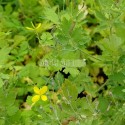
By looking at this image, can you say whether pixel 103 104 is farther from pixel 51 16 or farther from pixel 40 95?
pixel 51 16

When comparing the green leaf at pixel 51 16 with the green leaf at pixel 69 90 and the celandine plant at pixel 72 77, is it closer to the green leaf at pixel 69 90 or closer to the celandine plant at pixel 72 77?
the celandine plant at pixel 72 77

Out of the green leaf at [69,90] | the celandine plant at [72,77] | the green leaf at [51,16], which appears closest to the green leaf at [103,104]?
the celandine plant at [72,77]

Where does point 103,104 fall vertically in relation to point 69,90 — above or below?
below

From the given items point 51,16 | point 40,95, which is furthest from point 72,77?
point 51,16

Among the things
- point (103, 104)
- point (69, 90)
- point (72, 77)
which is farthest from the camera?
point (72, 77)

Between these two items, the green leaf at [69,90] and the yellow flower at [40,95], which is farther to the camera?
the yellow flower at [40,95]

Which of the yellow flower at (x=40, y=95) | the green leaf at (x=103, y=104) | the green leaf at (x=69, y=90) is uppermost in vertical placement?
the green leaf at (x=69, y=90)

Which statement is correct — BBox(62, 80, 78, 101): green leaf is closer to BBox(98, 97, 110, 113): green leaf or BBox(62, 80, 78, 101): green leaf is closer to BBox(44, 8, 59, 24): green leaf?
BBox(98, 97, 110, 113): green leaf

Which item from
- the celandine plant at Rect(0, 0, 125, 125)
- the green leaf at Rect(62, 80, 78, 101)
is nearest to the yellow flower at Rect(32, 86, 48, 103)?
the celandine plant at Rect(0, 0, 125, 125)

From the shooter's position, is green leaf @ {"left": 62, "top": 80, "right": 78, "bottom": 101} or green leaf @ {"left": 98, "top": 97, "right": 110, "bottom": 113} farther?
green leaf @ {"left": 98, "top": 97, "right": 110, "bottom": 113}

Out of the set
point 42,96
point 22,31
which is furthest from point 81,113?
point 22,31

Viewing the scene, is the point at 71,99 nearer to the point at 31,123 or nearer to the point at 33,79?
the point at 31,123
